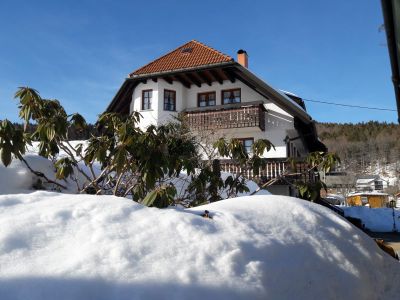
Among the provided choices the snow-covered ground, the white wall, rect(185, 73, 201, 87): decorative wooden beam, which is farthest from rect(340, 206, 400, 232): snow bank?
the snow-covered ground

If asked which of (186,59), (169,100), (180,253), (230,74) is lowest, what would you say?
(180,253)

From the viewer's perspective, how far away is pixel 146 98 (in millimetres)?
19797

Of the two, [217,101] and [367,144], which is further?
[367,144]

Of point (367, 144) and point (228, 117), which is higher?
point (367, 144)

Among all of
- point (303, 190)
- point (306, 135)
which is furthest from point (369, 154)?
point (303, 190)

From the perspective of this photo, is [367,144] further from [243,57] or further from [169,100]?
[169,100]

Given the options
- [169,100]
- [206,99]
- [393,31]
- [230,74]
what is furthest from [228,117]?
[393,31]

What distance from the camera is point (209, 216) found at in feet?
8.79

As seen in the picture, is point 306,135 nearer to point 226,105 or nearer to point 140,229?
point 226,105

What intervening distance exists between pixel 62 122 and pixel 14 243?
237 cm

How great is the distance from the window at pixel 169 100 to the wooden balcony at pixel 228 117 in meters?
1.24

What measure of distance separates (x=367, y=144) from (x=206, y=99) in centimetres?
7138

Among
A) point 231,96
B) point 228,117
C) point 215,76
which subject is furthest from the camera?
point 231,96

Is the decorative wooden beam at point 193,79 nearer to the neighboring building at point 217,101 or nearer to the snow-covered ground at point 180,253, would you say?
the neighboring building at point 217,101
